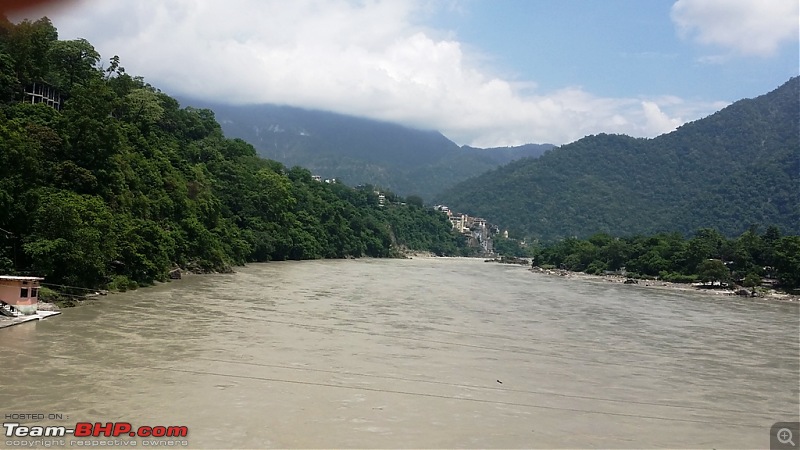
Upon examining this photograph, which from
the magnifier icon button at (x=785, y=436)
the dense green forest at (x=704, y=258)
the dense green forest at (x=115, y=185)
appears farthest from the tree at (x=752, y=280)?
the magnifier icon button at (x=785, y=436)

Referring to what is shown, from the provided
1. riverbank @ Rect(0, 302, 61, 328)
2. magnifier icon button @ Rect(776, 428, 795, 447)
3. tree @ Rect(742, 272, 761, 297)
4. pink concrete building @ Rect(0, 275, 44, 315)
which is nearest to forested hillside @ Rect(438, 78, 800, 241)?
tree @ Rect(742, 272, 761, 297)

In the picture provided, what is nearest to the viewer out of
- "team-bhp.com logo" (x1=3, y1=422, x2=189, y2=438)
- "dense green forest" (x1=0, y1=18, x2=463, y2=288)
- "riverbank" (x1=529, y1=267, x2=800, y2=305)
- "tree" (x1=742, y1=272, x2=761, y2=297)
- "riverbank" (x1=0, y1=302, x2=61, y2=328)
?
"team-bhp.com logo" (x1=3, y1=422, x2=189, y2=438)

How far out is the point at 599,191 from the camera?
11238cm

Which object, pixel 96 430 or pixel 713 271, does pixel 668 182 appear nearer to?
pixel 713 271

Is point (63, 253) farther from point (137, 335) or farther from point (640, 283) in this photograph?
point (640, 283)

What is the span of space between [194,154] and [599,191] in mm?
87330

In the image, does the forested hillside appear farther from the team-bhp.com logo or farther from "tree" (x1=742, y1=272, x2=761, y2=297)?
the team-bhp.com logo

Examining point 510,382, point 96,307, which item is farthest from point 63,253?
point 510,382

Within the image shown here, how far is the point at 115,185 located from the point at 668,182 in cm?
9980

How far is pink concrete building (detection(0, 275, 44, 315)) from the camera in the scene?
13180mm

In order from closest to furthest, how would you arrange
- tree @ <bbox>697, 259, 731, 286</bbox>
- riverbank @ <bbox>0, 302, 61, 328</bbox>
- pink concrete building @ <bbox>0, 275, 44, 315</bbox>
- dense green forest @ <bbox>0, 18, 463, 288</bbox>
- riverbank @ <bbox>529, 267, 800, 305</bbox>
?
riverbank @ <bbox>0, 302, 61, 328</bbox> < pink concrete building @ <bbox>0, 275, 44, 315</bbox> < dense green forest @ <bbox>0, 18, 463, 288</bbox> < riverbank @ <bbox>529, 267, 800, 305</bbox> < tree @ <bbox>697, 259, 731, 286</bbox>

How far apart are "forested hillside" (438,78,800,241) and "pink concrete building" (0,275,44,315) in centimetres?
7606

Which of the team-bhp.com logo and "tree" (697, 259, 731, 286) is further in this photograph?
"tree" (697, 259, 731, 286)

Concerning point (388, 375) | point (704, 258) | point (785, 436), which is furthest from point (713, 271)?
point (388, 375)
